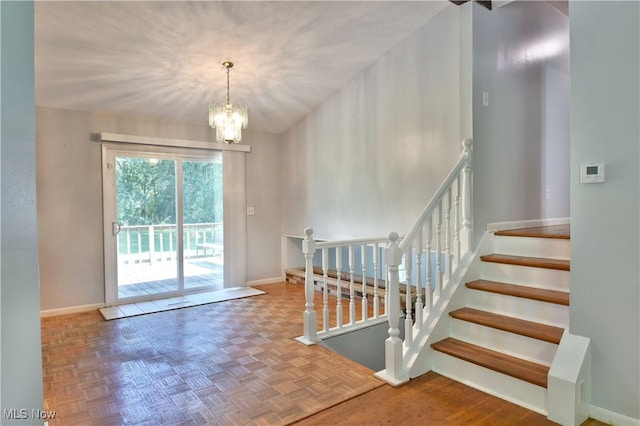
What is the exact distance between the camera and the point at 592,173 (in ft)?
6.70

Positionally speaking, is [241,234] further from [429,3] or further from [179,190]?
[429,3]

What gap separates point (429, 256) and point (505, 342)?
0.76 m

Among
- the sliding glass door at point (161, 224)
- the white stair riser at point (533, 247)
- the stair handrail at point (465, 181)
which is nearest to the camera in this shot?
the white stair riser at point (533, 247)

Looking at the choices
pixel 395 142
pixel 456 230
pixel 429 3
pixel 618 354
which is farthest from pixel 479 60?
pixel 618 354

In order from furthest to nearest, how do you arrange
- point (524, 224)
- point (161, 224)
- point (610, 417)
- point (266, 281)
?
point (266, 281) → point (161, 224) → point (524, 224) → point (610, 417)

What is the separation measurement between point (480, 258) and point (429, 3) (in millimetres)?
2255

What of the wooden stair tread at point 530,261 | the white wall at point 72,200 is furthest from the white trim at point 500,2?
the white wall at point 72,200

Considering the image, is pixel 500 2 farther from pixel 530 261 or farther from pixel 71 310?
pixel 71 310

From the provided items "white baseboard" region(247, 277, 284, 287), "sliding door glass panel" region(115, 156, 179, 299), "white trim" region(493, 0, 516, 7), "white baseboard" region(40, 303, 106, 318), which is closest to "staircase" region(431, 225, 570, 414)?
"white trim" region(493, 0, 516, 7)

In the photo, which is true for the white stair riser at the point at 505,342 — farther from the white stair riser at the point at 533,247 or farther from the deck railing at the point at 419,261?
the white stair riser at the point at 533,247

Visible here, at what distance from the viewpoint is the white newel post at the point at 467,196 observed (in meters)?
3.01

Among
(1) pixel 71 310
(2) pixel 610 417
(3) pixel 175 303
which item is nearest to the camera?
(2) pixel 610 417

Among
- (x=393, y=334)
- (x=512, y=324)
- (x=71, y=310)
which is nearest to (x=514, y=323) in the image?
(x=512, y=324)

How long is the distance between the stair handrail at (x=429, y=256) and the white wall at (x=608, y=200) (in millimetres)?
894
